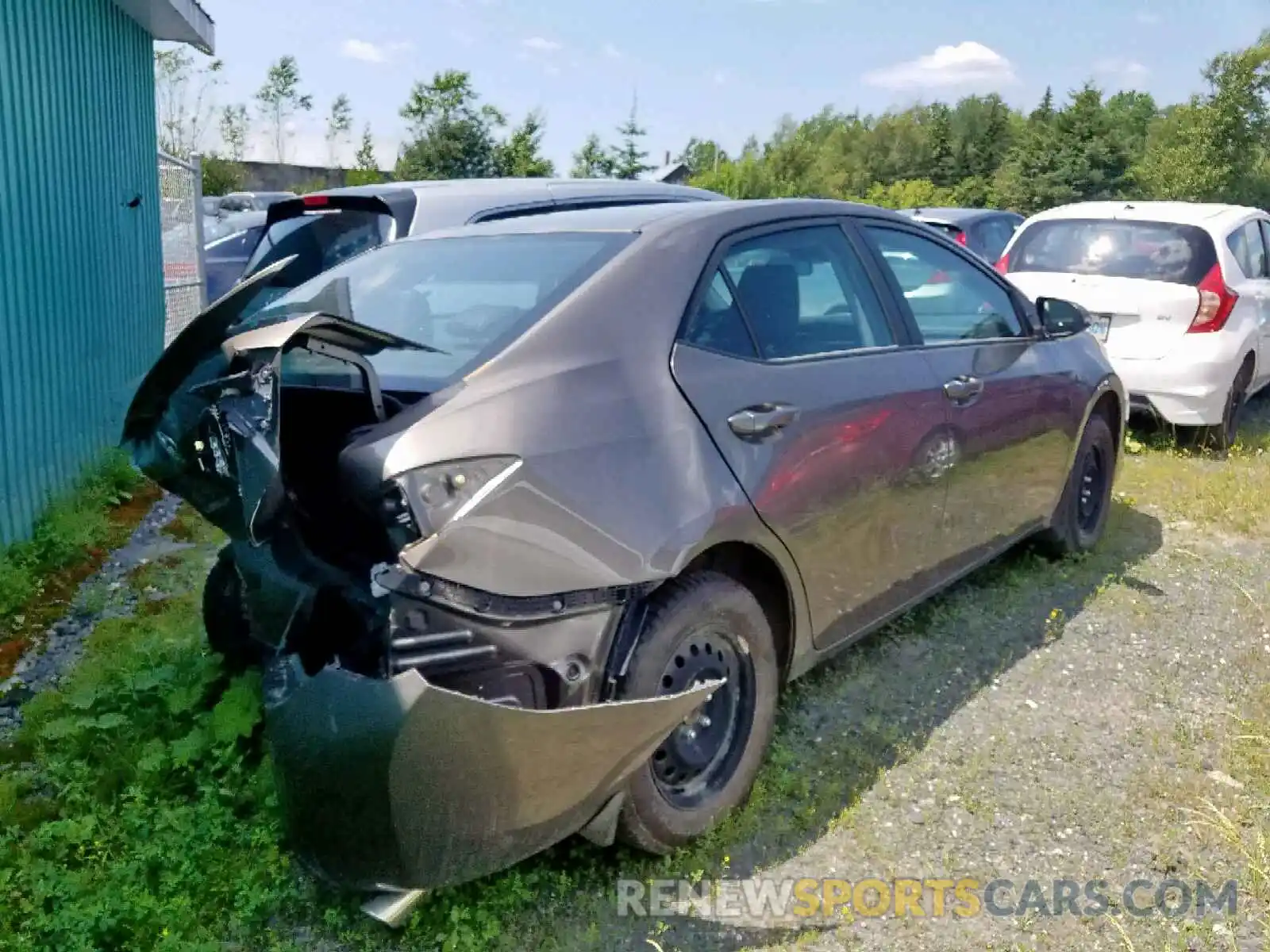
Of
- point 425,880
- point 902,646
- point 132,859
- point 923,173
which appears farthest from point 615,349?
point 923,173

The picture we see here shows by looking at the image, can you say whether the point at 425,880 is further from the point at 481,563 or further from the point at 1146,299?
the point at 1146,299

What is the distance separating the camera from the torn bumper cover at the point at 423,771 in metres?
Answer: 2.07

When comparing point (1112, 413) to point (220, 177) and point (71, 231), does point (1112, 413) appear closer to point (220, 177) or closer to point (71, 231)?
point (71, 231)

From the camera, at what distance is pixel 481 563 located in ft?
7.32

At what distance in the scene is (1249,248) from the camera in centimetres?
773

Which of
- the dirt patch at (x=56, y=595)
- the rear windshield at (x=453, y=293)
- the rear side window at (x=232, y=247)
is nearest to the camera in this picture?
the rear windshield at (x=453, y=293)

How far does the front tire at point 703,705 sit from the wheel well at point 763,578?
6cm

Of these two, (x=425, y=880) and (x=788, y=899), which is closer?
(x=425, y=880)

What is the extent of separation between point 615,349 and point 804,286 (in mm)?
1004

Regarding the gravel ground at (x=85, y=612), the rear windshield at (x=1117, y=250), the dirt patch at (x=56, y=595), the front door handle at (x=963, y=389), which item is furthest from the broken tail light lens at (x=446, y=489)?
the rear windshield at (x=1117, y=250)

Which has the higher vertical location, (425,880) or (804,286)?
(804,286)

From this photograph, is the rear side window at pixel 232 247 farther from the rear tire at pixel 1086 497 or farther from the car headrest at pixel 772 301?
the car headrest at pixel 772 301

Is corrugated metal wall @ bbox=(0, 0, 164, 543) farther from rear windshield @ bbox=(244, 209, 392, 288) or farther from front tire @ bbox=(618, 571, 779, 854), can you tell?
front tire @ bbox=(618, 571, 779, 854)

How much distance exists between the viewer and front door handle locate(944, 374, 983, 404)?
3656mm
